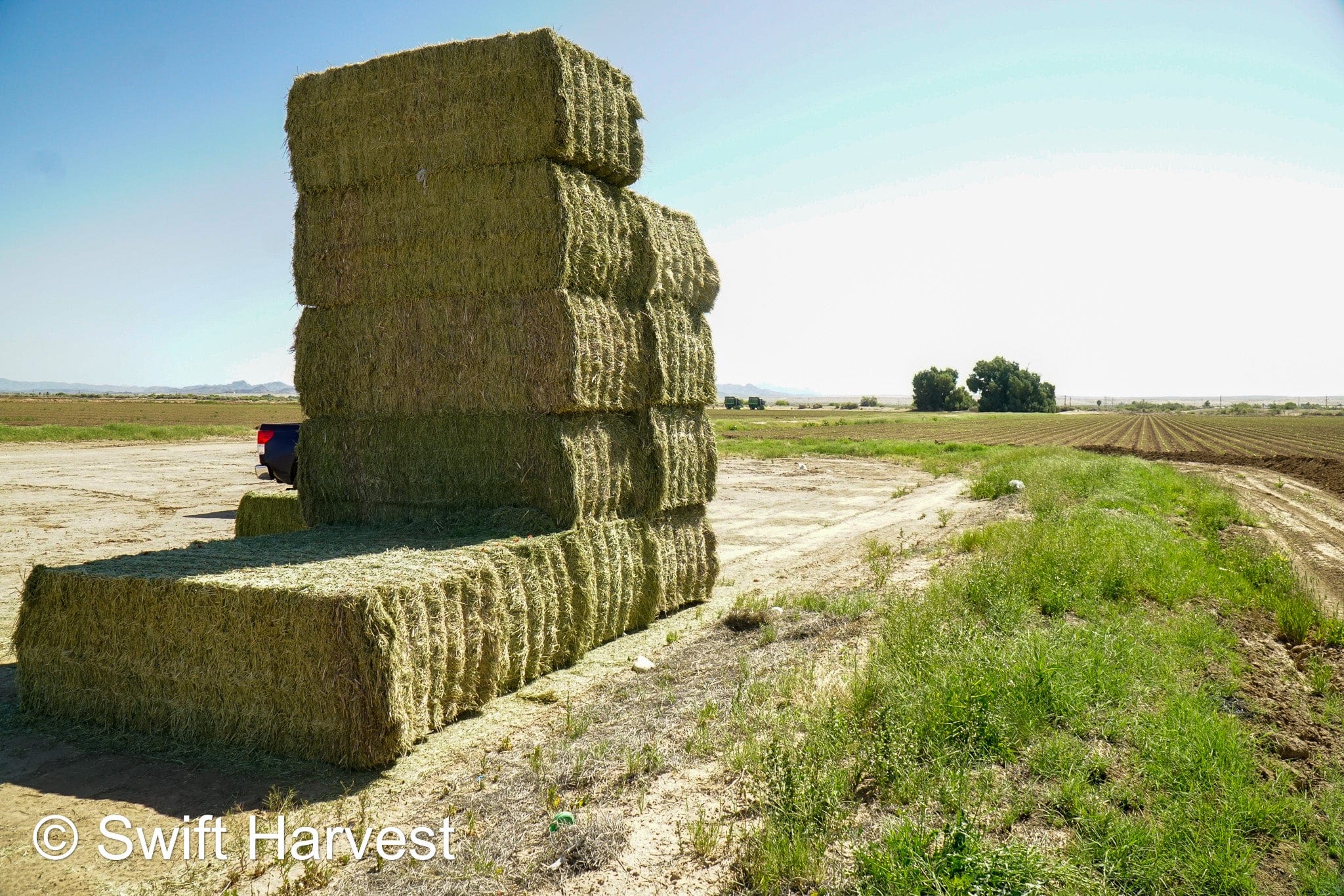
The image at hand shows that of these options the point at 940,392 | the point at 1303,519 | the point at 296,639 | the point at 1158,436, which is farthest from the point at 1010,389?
the point at 296,639

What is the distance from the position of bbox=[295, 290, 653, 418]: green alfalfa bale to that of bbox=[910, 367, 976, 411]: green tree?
385 feet

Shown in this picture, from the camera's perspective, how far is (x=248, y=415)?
67750 millimetres

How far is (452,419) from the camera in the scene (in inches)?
308

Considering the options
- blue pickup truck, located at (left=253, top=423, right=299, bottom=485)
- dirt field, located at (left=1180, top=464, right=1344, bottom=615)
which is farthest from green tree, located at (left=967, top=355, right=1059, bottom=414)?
blue pickup truck, located at (left=253, top=423, right=299, bottom=485)

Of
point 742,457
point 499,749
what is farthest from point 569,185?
point 742,457

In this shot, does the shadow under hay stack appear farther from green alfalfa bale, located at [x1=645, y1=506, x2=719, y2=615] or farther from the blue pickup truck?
the blue pickup truck

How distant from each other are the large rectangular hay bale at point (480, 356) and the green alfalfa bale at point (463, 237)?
0.61ft

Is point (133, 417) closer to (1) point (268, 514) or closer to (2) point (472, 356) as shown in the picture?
(1) point (268, 514)

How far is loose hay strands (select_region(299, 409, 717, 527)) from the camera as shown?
7.49 m

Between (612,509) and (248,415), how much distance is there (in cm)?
6928

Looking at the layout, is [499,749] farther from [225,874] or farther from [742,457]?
[742,457]

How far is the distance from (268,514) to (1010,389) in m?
118

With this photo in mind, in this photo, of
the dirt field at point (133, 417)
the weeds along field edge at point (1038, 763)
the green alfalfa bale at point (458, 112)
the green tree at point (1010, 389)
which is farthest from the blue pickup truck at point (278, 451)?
the green tree at point (1010, 389)

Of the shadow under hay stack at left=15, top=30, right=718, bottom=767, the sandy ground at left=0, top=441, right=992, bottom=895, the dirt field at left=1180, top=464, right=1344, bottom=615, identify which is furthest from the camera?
the dirt field at left=1180, top=464, right=1344, bottom=615
